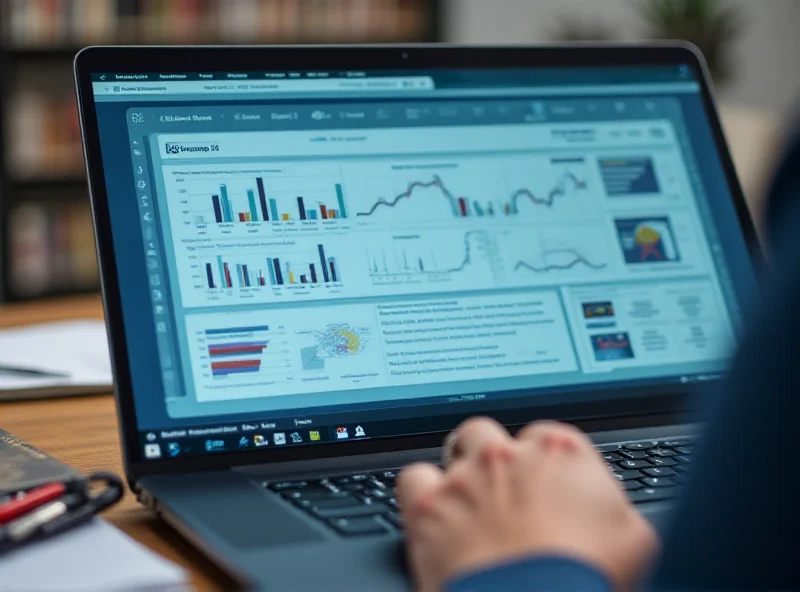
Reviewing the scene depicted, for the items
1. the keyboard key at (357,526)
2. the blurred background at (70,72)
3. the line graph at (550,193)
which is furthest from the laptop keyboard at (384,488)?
the blurred background at (70,72)

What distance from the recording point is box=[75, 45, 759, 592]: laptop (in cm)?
75

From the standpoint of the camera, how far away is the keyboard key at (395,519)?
2.14 feet

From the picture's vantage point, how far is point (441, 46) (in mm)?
934

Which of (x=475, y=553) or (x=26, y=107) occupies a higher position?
(x=26, y=107)

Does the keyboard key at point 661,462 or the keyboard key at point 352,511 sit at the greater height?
the keyboard key at point 352,511

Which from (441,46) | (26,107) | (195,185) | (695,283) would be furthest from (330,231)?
(26,107)

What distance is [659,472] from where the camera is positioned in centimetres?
78

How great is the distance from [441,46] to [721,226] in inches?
11.7

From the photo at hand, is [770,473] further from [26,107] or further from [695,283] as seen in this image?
[26,107]

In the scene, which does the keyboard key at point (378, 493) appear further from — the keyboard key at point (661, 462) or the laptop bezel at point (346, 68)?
the keyboard key at point (661, 462)

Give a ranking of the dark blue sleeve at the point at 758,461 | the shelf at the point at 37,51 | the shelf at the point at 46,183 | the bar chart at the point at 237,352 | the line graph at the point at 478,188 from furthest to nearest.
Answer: the shelf at the point at 46,183
the shelf at the point at 37,51
the line graph at the point at 478,188
the bar chart at the point at 237,352
the dark blue sleeve at the point at 758,461

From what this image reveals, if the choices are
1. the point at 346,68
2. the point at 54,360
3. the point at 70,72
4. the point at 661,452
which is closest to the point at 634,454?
the point at 661,452

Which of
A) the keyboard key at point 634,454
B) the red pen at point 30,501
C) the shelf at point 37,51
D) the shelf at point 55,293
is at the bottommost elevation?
the keyboard key at point 634,454

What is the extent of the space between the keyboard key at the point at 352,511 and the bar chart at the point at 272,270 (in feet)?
0.64
